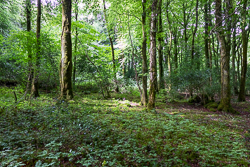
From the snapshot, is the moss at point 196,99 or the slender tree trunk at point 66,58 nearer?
the slender tree trunk at point 66,58

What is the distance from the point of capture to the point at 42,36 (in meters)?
8.75

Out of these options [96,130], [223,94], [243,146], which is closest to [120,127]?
[96,130]

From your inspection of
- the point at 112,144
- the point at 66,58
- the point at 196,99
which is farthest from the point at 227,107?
the point at 66,58

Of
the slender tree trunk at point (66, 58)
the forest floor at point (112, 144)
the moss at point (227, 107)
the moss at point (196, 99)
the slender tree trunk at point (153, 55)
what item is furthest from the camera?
the moss at point (196, 99)

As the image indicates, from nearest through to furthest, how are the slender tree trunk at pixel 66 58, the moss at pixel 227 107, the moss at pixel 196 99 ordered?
the slender tree trunk at pixel 66 58
the moss at pixel 227 107
the moss at pixel 196 99

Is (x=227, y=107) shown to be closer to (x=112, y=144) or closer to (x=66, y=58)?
(x=112, y=144)

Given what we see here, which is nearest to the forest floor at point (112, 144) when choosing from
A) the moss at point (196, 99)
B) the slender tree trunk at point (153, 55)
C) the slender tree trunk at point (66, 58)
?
the slender tree trunk at point (153, 55)

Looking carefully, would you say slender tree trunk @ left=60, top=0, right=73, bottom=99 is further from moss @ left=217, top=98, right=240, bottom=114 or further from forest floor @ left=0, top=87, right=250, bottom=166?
moss @ left=217, top=98, right=240, bottom=114

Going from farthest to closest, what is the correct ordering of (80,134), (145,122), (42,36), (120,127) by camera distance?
(42,36) < (145,122) < (120,127) < (80,134)

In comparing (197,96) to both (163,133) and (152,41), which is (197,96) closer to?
(152,41)

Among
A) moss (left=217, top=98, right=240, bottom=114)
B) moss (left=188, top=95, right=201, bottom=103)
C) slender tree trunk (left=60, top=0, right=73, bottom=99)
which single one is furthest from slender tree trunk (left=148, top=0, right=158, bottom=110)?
moss (left=188, top=95, right=201, bottom=103)

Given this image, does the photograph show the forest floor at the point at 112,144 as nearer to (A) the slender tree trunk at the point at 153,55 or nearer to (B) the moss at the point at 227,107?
(A) the slender tree trunk at the point at 153,55

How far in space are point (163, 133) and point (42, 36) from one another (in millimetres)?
8857

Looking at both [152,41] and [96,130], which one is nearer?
[96,130]
